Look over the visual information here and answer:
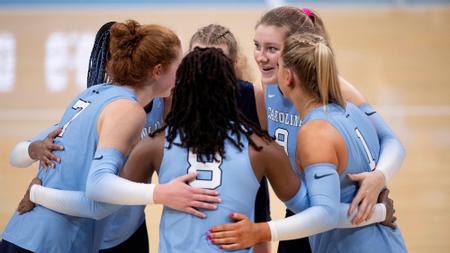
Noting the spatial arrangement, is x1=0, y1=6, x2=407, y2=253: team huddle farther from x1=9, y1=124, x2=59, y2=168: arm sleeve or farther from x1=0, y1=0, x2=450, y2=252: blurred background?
x1=0, y1=0, x2=450, y2=252: blurred background

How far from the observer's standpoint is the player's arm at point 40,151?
3.03 meters

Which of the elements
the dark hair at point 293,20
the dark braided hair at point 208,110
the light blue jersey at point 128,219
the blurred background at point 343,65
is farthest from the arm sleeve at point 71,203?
the blurred background at point 343,65

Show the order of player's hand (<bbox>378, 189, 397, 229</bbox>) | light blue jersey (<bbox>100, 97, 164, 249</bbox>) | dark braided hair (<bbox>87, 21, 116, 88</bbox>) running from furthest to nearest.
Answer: light blue jersey (<bbox>100, 97, 164, 249</bbox>) < dark braided hair (<bbox>87, 21, 116, 88</bbox>) < player's hand (<bbox>378, 189, 397, 229</bbox>)

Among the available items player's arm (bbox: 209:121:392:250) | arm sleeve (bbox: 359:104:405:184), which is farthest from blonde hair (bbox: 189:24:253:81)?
player's arm (bbox: 209:121:392:250)

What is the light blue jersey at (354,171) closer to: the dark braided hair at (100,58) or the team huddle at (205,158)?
the team huddle at (205,158)

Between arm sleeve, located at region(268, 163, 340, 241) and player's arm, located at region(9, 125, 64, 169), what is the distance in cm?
94

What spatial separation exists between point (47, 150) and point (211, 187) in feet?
2.55

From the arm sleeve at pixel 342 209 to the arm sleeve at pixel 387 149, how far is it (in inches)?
6.3

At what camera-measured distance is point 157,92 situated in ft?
10.4

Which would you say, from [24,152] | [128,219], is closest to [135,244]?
[128,219]

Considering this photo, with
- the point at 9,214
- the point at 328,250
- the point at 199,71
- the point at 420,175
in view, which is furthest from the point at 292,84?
the point at 420,175

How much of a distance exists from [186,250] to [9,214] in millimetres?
3029

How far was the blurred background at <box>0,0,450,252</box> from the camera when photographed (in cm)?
Result: 574

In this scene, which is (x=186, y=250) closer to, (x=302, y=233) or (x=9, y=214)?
(x=302, y=233)
